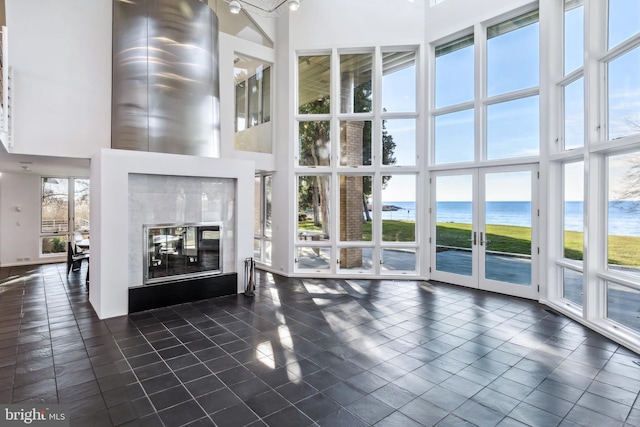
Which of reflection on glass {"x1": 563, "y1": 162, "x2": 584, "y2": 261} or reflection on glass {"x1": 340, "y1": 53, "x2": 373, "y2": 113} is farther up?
reflection on glass {"x1": 340, "y1": 53, "x2": 373, "y2": 113}

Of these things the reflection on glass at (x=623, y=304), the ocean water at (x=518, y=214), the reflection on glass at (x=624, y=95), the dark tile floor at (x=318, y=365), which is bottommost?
the dark tile floor at (x=318, y=365)

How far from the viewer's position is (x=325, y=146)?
7.29 meters

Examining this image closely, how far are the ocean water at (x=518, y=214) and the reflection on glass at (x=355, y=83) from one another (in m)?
2.23

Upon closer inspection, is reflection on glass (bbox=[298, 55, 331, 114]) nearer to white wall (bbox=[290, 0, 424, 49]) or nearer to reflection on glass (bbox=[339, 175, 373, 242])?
white wall (bbox=[290, 0, 424, 49])

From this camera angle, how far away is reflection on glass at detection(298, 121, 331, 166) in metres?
7.29

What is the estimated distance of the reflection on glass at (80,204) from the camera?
30.2 feet

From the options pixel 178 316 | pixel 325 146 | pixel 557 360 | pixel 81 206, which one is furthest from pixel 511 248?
Result: pixel 81 206

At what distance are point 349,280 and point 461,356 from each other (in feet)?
11.8

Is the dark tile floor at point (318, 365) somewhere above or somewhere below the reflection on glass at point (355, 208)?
below

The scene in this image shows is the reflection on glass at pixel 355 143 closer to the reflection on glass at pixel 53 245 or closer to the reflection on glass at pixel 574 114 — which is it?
the reflection on glass at pixel 574 114

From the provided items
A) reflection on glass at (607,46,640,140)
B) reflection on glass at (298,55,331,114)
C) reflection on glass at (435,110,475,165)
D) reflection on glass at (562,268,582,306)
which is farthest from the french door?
reflection on glass at (298,55,331,114)

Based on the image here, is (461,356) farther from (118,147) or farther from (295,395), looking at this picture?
(118,147)

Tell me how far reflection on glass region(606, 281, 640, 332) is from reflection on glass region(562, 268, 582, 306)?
0.60 metres

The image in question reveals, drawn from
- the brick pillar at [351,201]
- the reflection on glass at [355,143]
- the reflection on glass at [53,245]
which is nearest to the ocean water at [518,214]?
the brick pillar at [351,201]
